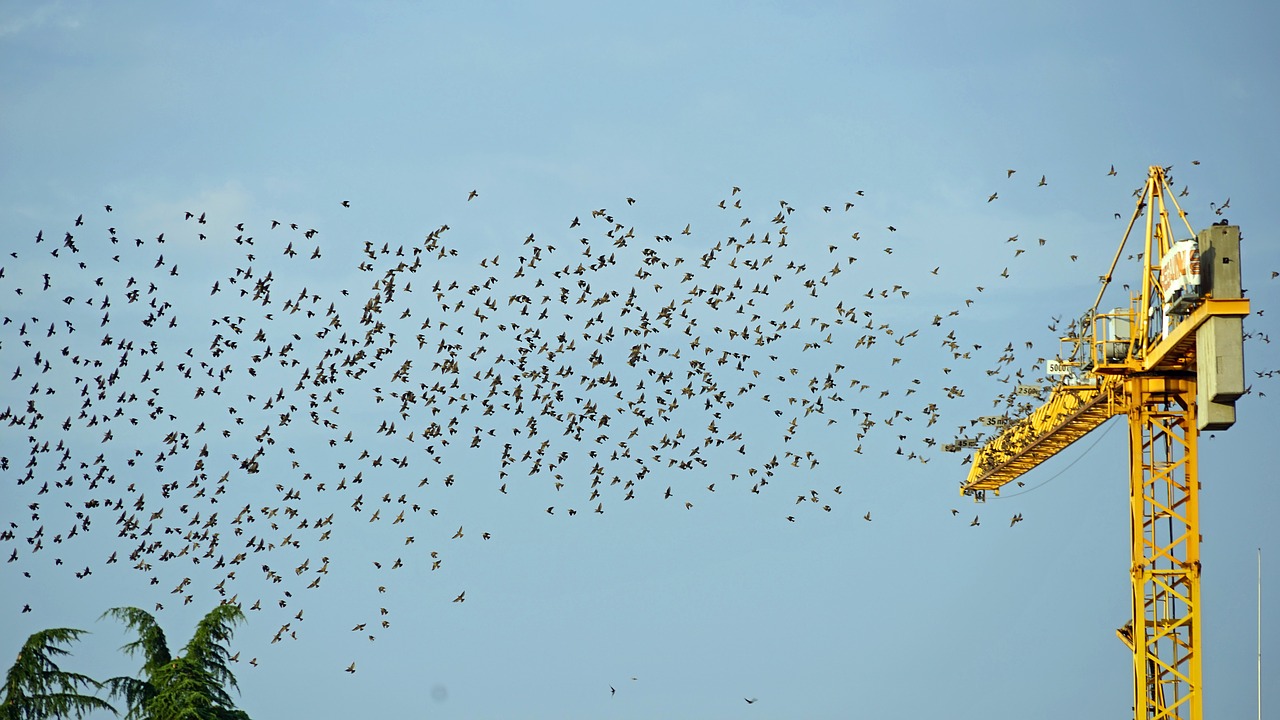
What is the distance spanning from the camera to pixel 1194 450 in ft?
215

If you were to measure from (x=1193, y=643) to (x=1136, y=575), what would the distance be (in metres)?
3.13

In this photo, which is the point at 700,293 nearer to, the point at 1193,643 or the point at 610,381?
the point at 610,381

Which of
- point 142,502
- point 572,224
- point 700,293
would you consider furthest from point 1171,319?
point 142,502

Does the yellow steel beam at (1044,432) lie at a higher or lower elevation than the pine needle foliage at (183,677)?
higher

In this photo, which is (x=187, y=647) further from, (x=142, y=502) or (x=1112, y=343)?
(x=1112, y=343)

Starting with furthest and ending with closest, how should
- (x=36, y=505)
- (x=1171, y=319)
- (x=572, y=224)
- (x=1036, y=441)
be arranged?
(x=1036, y=441) < (x=1171, y=319) < (x=36, y=505) < (x=572, y=224)

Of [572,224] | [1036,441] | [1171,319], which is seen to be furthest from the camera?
[1036,441]

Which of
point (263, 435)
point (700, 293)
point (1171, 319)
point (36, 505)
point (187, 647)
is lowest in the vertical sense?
point (187, 647)

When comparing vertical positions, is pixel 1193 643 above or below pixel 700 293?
below

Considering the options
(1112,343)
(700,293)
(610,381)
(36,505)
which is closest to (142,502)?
(36,505)

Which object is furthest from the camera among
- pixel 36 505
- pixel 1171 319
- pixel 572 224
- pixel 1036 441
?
pixel 1036 441

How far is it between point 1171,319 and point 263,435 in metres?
31.5

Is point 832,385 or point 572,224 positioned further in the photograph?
point 832,385

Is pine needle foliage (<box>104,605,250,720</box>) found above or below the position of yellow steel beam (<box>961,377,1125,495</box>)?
below
